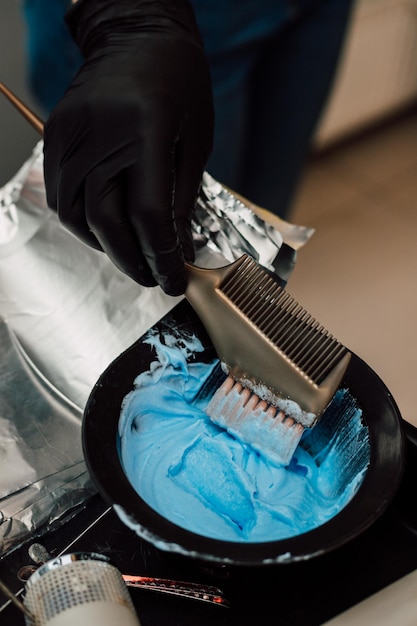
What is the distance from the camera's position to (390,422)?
1.98ft

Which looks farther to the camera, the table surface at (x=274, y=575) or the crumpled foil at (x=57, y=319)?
the crumpled foil at (x=57, y=319)

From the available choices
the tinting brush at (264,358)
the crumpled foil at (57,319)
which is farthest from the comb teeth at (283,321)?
the crumpled foil at (57,319)

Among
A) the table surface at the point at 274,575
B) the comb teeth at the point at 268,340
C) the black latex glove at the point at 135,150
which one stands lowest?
the table surface at the point at 274,575

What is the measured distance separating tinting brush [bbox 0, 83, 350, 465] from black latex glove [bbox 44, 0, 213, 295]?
6cm

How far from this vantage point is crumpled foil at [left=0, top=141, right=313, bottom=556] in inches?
28.0

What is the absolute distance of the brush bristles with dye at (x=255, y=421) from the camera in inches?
25.6

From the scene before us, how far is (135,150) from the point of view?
2.36 ft

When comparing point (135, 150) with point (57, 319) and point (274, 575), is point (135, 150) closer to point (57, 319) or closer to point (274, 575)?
point (57, 319)

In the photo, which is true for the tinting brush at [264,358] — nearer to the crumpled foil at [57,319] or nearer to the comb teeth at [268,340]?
the comb teeth at [268,340]

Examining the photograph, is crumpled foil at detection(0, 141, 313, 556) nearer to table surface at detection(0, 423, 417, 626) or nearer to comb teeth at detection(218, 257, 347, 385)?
table surface at detection(0, 423, 417, 626)

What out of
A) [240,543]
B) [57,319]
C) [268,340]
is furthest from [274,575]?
[57,319]

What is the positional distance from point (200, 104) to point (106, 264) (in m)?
0.25

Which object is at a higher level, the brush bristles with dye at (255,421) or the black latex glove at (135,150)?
the black latex glove at (135,150)

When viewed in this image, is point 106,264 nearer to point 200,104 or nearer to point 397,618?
point 200,104
